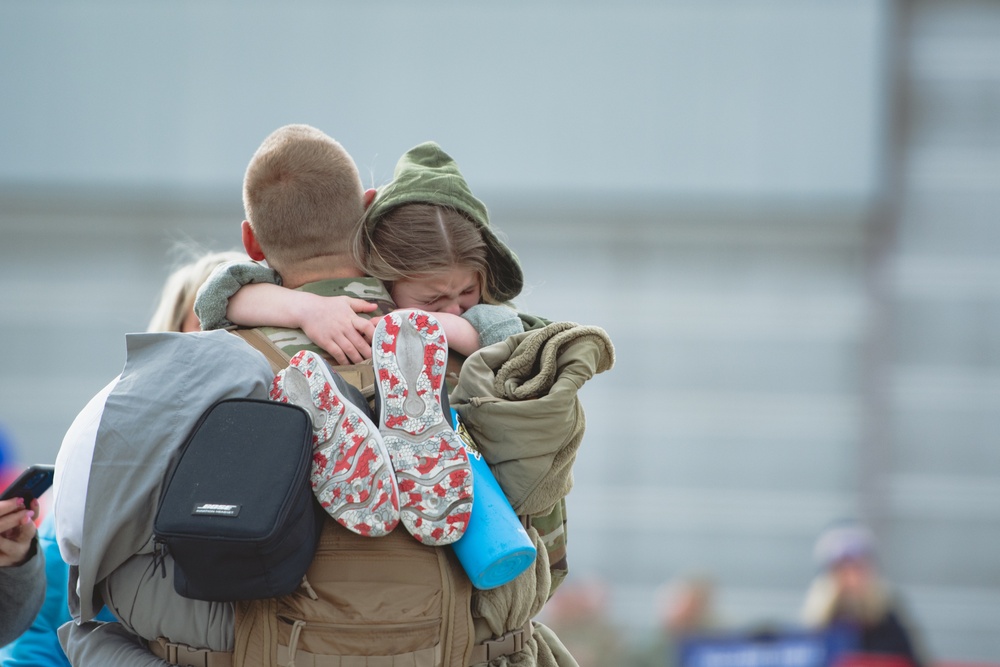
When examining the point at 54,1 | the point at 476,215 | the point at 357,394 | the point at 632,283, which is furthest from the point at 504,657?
the point at 54,1

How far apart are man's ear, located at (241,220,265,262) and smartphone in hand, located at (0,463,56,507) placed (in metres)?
0.54

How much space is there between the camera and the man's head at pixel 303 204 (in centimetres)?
182

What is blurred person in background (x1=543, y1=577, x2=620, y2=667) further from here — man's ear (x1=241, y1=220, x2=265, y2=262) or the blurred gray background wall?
man's ear (x1=241, y1=220, x2=265, y2=262)

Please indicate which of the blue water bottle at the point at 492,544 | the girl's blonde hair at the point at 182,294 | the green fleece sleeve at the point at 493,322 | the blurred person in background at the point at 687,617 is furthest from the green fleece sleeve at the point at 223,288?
the blurred person in background at the point at 687,617

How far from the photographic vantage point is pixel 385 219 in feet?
6.24

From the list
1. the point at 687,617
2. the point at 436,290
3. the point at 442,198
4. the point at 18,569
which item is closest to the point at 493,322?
the point at 436,290

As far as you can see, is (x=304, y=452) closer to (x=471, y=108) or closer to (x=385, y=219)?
(x=385, y=219)

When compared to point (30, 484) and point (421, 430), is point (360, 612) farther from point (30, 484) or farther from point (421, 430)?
point (30, 484)

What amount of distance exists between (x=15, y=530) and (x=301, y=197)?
88 cm

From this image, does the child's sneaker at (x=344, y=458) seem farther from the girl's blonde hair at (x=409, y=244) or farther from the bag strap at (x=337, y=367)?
the girl's blonde hair at (x=409, y=244)

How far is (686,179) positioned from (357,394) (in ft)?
33.3

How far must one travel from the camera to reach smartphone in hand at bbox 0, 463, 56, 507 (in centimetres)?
200

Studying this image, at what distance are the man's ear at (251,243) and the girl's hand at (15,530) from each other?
640 mm

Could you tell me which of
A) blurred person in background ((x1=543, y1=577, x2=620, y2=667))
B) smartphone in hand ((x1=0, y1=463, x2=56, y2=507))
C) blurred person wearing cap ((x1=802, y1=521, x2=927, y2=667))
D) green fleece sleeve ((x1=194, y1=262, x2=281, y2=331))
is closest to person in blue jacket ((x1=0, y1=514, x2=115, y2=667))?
smartphone in hand ((x1=0, y1=463, x2=56, y2=507))
